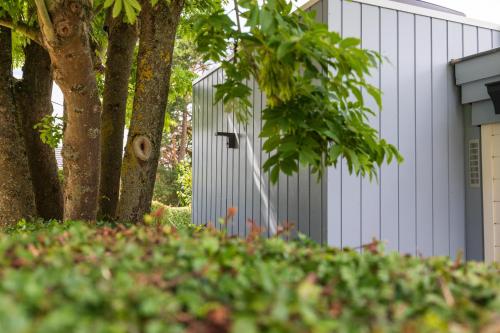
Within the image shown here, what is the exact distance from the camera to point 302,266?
125cm

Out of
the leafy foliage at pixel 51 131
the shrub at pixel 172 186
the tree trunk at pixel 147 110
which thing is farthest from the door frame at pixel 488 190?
the shrub at pixel 172 186

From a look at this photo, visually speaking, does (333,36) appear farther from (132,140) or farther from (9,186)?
(9,186)

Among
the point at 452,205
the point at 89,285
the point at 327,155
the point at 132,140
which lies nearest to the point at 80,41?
the point at 132,140

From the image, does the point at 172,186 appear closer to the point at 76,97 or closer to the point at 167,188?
the point at 167,188

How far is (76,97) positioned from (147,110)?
49cm

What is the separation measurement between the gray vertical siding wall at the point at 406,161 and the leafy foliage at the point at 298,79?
125cm

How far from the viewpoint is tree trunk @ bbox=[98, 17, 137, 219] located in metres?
3.96

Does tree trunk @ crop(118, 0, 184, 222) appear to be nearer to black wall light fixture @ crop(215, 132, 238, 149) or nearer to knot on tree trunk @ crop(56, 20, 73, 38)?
knot on tree trunk @ crop(56, 20, 73, 38)

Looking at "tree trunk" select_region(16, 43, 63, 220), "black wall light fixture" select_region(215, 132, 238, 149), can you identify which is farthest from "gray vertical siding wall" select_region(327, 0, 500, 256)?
"tree trunk" select_region(16, 43, 63, 220)

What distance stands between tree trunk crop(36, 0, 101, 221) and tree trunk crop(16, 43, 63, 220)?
1.66 m

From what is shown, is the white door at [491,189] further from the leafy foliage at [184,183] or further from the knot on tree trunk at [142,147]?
the leafy foliage at [184,183]

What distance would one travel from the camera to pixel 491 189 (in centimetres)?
385

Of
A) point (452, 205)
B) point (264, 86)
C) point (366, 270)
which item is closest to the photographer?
point (366, 270)

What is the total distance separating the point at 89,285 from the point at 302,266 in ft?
Result: 1.81
